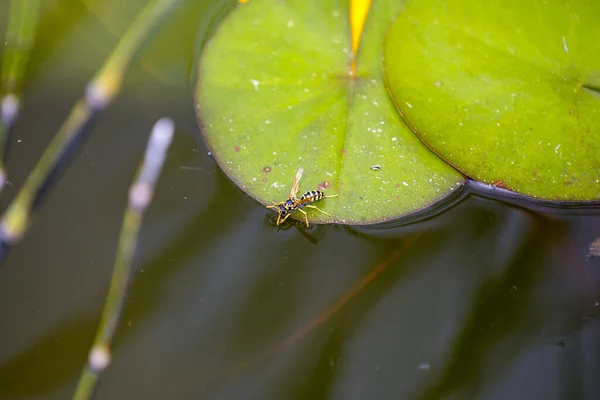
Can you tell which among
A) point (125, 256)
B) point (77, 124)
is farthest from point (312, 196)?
point (77, 124)

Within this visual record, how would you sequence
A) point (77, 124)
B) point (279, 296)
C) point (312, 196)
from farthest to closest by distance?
point (77, 124) → point (279, 296) → point (312, 196)

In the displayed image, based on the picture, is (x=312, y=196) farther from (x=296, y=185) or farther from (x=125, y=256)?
(x=125, y=256)

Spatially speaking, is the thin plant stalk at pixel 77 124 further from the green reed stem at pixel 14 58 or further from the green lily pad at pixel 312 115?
the green lily pad at pixel 312 115

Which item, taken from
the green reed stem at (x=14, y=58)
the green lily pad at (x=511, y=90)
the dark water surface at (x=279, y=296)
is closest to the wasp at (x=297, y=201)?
the dark water surface at (x=279, y=296)

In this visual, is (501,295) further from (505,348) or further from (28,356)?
(28,356)

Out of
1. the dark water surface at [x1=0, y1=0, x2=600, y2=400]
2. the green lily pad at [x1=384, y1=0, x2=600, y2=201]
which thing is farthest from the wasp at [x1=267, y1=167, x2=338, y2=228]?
the green lily pad at [x1=384, y1=0, x2=600, y2=201]

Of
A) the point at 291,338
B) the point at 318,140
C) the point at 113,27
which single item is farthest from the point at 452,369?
the point at 113,27

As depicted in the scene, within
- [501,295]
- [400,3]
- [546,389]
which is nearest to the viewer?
[546,389]
